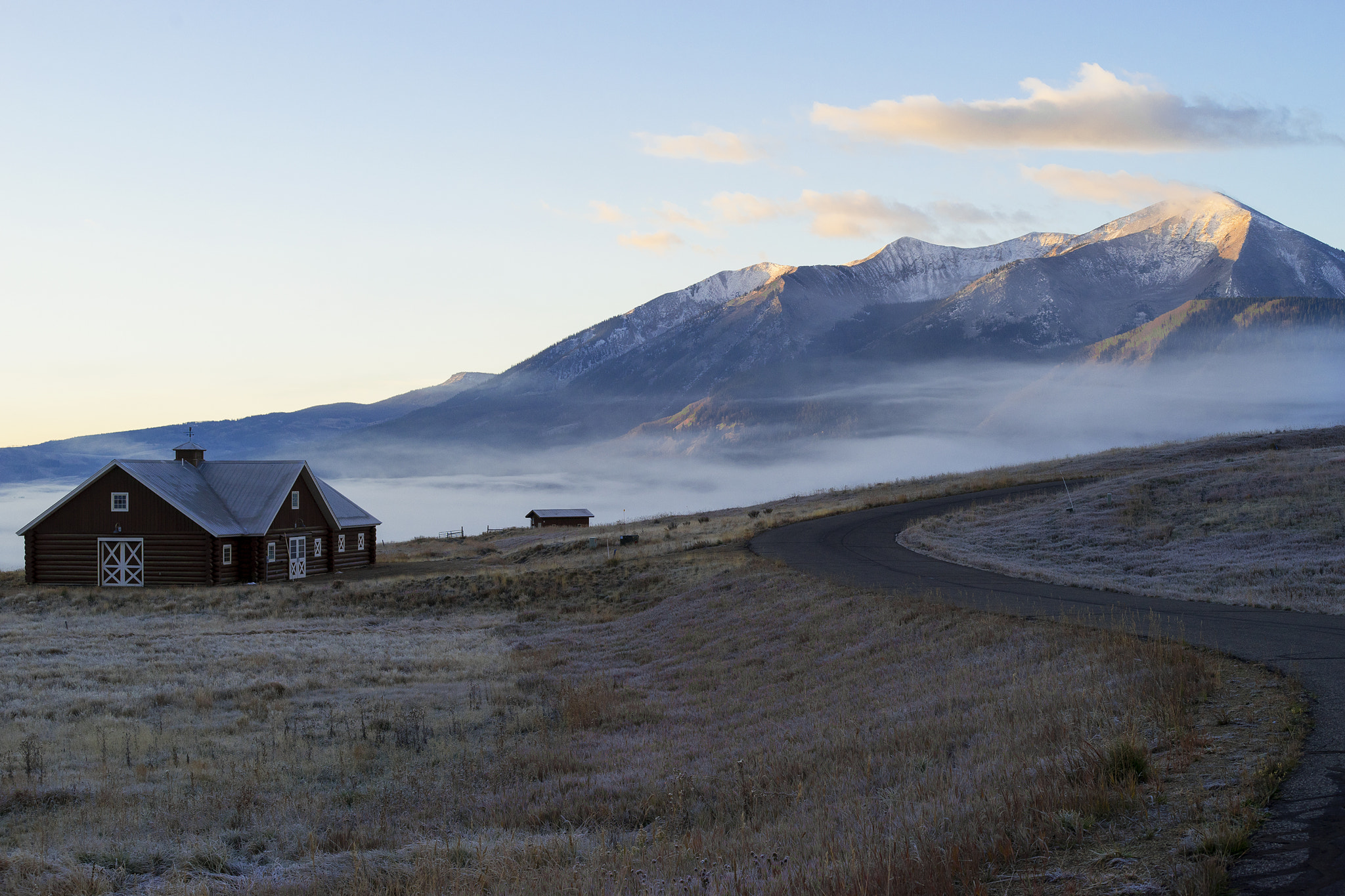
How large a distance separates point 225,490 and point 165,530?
A: 448 cm

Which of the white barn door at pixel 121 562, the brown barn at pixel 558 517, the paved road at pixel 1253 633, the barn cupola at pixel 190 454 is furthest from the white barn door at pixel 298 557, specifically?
the brown barn at pixel 558 517

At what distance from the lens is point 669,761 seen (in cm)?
1260

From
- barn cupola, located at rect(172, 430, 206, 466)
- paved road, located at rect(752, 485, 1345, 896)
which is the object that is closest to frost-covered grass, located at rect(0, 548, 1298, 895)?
paved road, located at rect(752, 485, 1345, 896)

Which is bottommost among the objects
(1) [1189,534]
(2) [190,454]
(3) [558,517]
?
(3) [558,517]

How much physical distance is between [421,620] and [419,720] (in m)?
18.7

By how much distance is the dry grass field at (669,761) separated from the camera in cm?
690

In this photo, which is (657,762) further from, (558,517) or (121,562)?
(558,517)

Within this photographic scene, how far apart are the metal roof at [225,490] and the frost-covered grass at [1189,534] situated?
34.7 meters

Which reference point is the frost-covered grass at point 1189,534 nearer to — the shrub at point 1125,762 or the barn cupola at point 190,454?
the shrub at point 1125,762

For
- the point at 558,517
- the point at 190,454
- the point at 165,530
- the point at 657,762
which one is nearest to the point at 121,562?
the point at 165,530

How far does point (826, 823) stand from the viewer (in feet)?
26.5

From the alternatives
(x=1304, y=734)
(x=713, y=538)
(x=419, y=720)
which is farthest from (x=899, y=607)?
(x=713, y=538)

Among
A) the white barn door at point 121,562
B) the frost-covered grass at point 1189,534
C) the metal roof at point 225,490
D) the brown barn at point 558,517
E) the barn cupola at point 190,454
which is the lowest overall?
the brown barn at point 558,517

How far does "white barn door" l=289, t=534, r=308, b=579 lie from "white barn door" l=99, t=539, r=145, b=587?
24.0ft
